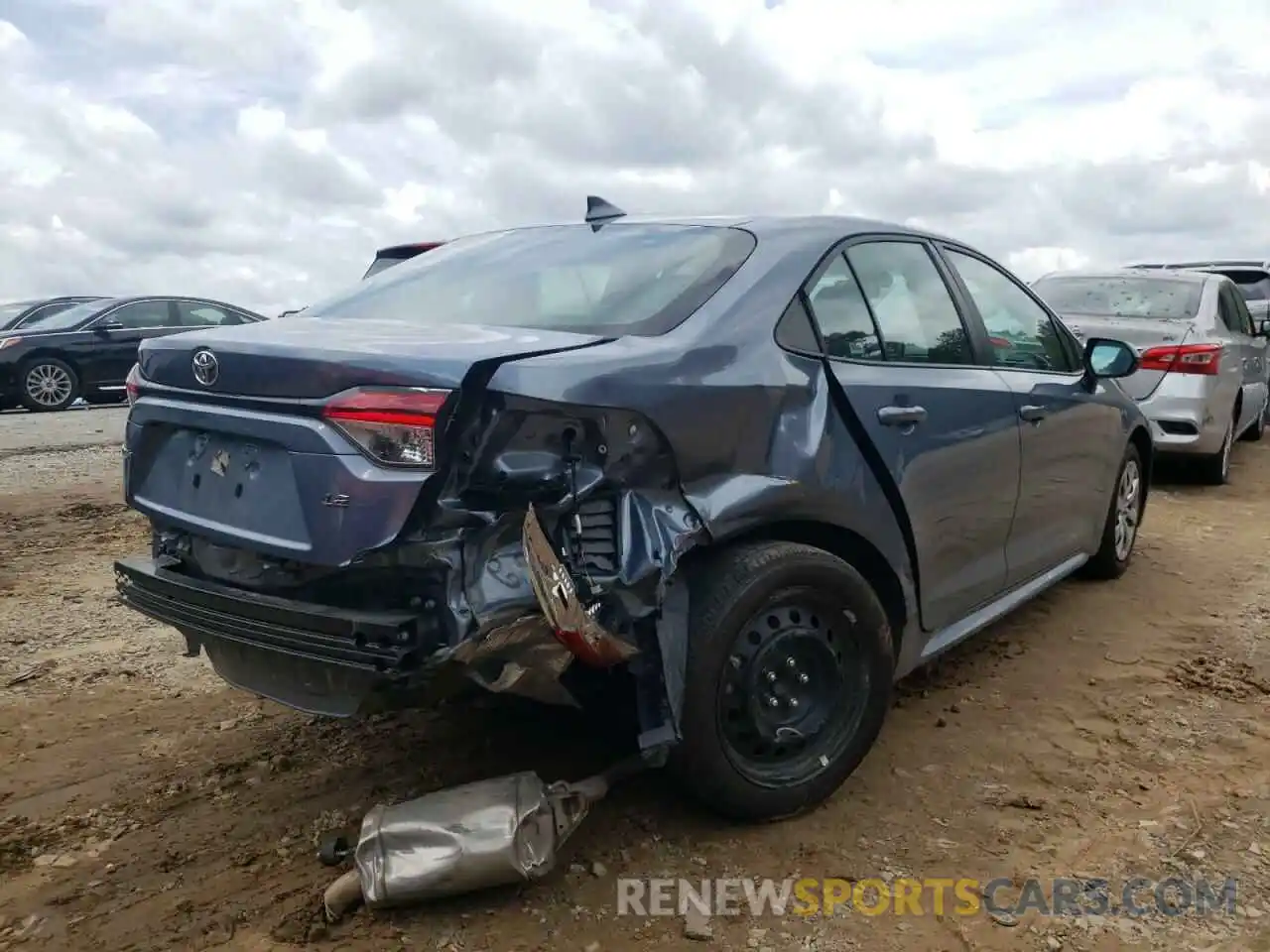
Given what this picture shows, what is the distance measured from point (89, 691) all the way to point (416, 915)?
6.69ft

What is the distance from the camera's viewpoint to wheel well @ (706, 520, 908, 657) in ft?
9.60

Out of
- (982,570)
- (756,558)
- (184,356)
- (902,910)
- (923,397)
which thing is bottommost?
(902,910)

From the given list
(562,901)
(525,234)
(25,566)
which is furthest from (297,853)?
(25,566)

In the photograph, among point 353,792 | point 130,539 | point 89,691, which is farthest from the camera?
point 130,539

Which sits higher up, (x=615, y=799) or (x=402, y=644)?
(x=402, y=644)

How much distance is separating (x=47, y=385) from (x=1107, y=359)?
1202cm

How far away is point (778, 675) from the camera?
9.59ft

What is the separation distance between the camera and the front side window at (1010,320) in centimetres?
393

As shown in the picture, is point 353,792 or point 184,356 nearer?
point 184,356

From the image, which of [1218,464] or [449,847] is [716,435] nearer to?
[449,847]

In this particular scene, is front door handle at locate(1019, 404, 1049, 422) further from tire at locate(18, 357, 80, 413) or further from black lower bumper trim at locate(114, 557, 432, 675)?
tire at locate(18, 357, 80, 413)

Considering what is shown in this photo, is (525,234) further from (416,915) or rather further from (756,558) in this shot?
(416,915)

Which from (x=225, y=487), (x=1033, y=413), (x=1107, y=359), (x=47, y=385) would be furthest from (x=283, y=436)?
(x=47, y=385)

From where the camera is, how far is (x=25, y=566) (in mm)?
5613
